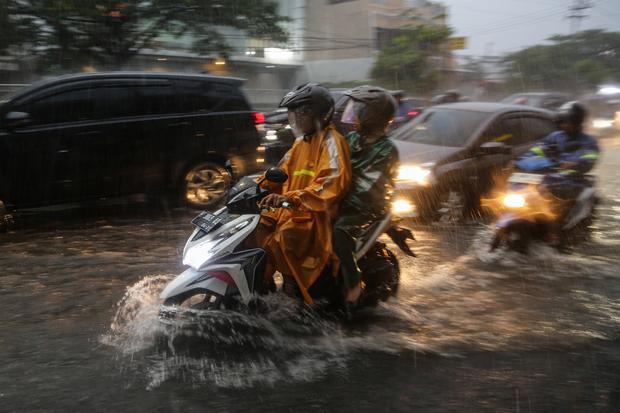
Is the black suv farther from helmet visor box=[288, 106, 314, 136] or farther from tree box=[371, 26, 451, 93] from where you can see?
tree box=[371, 26, 451, 93]

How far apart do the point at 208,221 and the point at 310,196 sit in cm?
66

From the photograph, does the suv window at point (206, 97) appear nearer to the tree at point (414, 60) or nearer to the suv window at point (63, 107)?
the suv window at point (63, 107)

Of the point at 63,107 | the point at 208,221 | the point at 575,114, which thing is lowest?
the point at 208,221

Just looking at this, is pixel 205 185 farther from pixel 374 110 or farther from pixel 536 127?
pixel 374 110

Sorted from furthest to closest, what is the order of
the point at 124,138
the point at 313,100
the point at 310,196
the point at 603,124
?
1. the point at 603,124
2. the point at 124,138
3. the point at 313,100
4. the point at 310,196

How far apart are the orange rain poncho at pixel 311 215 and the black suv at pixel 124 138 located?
15.1 ft

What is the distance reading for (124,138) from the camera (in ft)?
26.6

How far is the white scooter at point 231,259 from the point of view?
357cm

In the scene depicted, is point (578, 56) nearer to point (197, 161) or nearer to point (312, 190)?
point (197, 161)

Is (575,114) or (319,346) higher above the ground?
(575,114)

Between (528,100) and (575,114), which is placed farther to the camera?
(528,100)

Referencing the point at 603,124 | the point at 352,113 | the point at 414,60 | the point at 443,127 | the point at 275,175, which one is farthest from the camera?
the point at 414,60

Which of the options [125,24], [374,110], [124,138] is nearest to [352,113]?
[374,110]

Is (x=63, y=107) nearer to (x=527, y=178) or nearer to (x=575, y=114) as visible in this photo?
(x=527, y=178)
